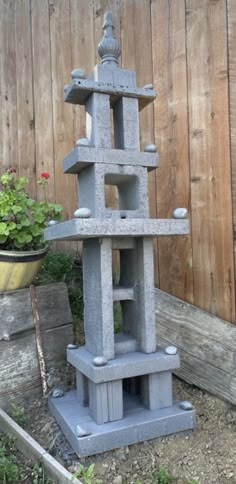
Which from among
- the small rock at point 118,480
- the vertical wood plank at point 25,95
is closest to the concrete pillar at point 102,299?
the small rock at point 118,480

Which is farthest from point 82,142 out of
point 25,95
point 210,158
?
point 25,95

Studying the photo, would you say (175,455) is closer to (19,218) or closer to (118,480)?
(118,480)

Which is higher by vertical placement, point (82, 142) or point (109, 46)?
point (109, 46)

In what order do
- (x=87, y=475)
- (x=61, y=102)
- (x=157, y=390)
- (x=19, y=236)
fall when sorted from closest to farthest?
(x=87, y=475), (x=157, y=390), (x=19, y=236), (x=61, y=102)

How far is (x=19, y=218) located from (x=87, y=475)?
1424mm

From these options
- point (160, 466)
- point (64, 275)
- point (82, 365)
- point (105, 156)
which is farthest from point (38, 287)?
point (160, 466)

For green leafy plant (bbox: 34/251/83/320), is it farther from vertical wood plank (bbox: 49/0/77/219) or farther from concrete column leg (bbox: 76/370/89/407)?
concrete column leg (bbox: 76/370/89/407)

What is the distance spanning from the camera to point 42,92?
3.31 meters

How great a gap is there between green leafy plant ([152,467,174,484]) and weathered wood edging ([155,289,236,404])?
562 millimetres

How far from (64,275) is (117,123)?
1.24 m

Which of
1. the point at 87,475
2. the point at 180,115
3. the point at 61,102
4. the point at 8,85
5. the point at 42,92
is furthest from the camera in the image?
the point at 8,85

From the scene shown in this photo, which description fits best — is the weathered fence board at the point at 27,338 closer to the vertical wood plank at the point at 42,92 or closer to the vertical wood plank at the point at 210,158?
the vertical wood plank at the point at 210,158

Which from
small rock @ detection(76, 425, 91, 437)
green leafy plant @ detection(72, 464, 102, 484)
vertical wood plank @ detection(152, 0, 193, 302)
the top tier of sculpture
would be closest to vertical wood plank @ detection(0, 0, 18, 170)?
vertical wood plank @ detection(152, 0, 193, 302)

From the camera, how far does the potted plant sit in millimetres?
2260
